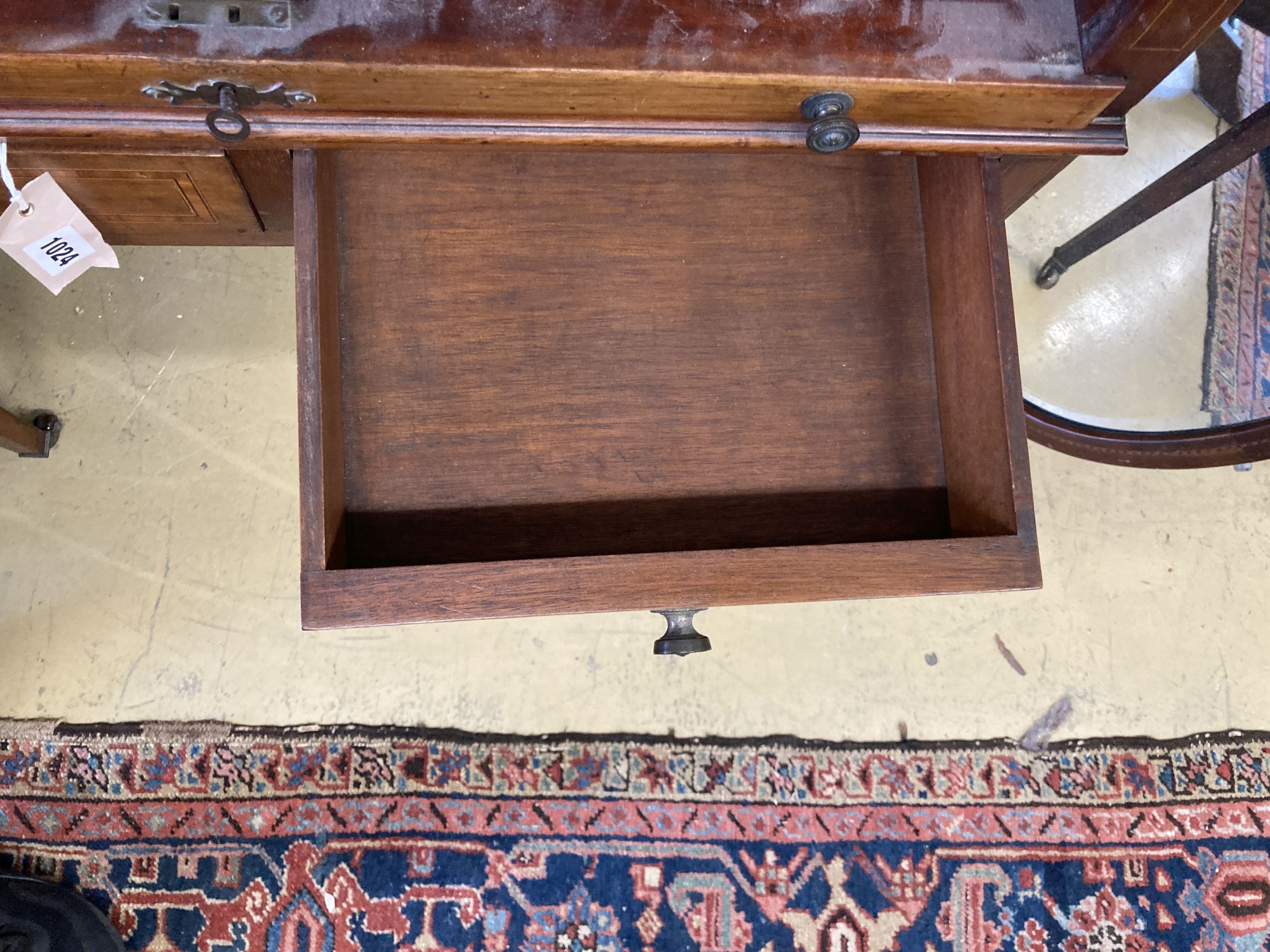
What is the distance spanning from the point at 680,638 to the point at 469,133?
0.48 metres

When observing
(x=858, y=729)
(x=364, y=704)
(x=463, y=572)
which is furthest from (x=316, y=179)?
(x=858, y=729)

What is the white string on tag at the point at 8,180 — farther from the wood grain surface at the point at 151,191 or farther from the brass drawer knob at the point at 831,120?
the brass drawer knob at the point at 831,120

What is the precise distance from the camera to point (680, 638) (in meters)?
0.79

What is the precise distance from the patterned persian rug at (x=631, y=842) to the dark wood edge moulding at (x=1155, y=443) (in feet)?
1.47

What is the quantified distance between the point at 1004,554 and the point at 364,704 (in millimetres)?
868

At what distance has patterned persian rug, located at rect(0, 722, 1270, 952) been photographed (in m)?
1.12

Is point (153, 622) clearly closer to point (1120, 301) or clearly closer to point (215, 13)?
point (215, 13)

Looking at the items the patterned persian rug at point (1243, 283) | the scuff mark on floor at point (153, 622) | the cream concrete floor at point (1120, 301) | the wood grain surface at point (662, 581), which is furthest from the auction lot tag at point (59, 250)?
the patterned persian rug at point (1243, 283)

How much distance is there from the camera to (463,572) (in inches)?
27.0

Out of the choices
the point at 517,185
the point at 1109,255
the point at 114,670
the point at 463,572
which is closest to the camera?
the point at 463,572

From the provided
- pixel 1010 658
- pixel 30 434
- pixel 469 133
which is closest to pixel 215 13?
pixel 469 133

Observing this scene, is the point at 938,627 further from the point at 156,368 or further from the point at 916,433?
the point at 156,368

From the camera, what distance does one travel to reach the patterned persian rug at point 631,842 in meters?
1.12

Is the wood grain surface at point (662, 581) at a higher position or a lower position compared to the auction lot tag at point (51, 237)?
lower
